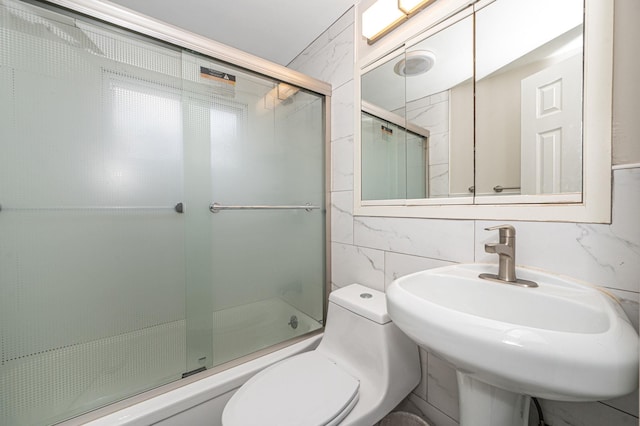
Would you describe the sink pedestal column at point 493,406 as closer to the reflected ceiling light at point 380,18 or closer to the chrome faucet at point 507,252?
the chrome faucet at point 507,252

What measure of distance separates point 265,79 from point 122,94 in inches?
25.2

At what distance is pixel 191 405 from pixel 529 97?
1646 millimetres

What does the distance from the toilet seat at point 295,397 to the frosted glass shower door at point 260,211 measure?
0.38m

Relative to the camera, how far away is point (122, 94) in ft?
3.19

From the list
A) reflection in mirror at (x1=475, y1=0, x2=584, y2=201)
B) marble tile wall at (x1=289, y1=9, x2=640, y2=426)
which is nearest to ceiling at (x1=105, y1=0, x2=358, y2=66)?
marble tile wall at (x1=289, y1=9, x2=640, y2=426)

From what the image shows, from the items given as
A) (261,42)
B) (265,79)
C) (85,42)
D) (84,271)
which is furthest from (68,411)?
(261,42)

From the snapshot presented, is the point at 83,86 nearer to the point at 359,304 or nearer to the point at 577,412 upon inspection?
the point at 359,304

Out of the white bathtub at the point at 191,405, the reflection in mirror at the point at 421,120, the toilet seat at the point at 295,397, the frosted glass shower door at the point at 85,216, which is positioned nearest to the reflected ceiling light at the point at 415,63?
the reflection in mirror at the point at 421,120

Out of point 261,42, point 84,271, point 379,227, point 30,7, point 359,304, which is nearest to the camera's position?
point 30,7

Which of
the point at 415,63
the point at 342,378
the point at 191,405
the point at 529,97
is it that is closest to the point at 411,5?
the point at 415,63

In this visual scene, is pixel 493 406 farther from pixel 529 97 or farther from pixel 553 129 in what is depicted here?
pixel 529 97

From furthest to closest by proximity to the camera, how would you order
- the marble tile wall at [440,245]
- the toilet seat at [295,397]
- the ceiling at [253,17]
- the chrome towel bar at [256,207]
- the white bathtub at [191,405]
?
1. the ceiling at [253,17]
2. the chrome towel bar at [256,207]
3. the white bathtub at [191,405]
4. the toilet seat at [295,397]
5. the marble tile wall at [440,245]

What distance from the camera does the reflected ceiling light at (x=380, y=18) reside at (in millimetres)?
1143

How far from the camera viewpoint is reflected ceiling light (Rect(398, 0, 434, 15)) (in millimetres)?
1067
